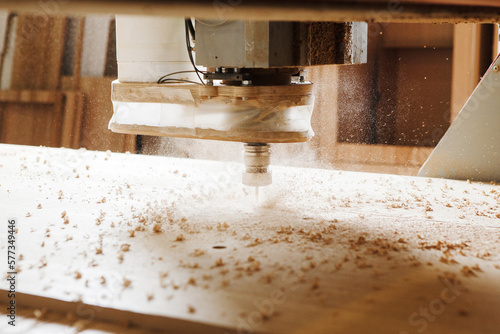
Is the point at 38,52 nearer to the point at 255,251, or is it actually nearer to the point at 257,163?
the point at 257,163

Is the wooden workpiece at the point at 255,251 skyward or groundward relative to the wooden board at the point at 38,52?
groundward

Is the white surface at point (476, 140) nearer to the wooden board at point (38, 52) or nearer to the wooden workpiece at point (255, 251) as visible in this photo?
the wooden workpiece at point (255, 251)

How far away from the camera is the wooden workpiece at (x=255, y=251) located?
897mm

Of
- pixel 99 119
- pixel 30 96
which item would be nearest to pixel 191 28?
pixel 99 119

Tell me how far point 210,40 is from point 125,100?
39 cm

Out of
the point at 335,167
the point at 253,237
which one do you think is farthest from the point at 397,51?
the point at 253,237

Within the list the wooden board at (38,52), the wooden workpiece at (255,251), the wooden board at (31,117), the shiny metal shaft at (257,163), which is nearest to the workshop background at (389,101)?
the wooden board at (31,117)

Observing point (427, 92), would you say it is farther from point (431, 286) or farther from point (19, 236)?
point (19, 236)

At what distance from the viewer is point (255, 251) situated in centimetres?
118

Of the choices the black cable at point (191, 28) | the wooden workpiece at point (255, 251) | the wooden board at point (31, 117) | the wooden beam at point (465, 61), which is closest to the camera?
the wooden workpiece at point (255, 251)

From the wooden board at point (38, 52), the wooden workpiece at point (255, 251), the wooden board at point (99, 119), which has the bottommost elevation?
the wooden workpiece at point (255, 251)

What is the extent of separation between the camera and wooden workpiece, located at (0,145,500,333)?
35.3 inches

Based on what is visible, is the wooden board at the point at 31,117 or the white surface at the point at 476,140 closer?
the white surface at the point at 476,140

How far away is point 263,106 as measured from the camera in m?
1.44
